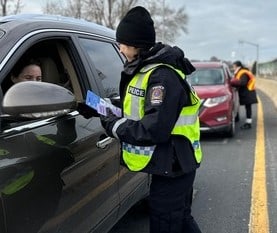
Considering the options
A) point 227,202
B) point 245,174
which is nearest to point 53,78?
point 227,202

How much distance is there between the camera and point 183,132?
3.16 m

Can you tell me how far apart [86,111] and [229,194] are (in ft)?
11.6

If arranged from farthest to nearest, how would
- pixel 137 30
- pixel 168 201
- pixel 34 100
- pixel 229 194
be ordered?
pixel 229 194, pixel 168 201, pixel 137 30, pixel 34 100

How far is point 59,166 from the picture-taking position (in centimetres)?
283

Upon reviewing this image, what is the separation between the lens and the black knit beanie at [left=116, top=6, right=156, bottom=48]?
122 inches

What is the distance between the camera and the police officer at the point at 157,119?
3.02m

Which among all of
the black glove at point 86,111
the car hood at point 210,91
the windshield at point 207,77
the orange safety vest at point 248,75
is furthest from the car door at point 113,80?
the orange safety vest at point 248,75

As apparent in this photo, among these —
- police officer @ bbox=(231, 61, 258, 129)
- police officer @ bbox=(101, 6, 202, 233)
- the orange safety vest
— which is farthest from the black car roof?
the orange safety vest

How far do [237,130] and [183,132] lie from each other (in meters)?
9.87

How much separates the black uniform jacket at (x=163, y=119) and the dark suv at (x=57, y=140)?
0.35m

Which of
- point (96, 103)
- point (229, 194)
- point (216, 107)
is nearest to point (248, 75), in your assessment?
point (216, 107)

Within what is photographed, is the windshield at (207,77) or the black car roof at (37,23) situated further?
the windshield at (207,77)

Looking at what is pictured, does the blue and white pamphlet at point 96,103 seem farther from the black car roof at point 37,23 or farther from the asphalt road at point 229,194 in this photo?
the asphalt road at point 229,194

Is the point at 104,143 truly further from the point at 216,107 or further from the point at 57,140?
the point at 216,107
